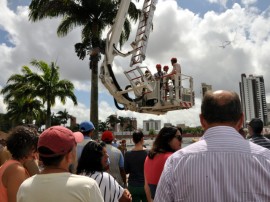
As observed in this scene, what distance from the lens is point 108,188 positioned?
116 inches

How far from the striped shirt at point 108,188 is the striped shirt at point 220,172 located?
3.39 feet

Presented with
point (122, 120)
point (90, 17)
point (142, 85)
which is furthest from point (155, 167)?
point (122, 120)

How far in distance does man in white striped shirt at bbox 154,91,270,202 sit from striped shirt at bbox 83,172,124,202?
99 centimetres

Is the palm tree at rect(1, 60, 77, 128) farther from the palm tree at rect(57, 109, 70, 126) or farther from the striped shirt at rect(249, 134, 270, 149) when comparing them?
the palm tree at rect(57, 109, 70, 126)

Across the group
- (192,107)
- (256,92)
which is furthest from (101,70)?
(256,92)

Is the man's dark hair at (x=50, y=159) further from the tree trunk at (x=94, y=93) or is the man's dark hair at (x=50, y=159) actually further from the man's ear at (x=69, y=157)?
the tree trunk at (x=94, y=93)

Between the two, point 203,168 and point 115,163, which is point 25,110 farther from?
point 203,168

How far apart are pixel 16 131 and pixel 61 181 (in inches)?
50.6

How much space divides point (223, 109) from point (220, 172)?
→ 0.39 metres

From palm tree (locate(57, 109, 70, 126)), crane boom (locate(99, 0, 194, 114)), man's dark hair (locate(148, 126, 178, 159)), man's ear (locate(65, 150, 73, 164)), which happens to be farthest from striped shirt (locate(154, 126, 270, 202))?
palm tree (locate(57, 109, 70, 126))

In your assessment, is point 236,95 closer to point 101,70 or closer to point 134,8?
point 101,70

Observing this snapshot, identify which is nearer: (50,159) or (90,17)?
(50,159)

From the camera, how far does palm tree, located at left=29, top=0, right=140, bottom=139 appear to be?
1416 centimetres

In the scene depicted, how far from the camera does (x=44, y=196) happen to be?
2109 mm
